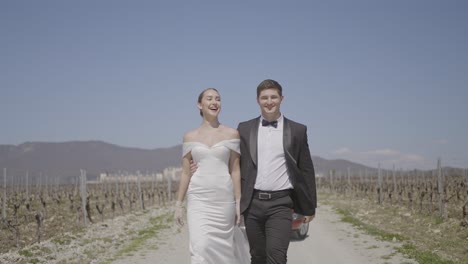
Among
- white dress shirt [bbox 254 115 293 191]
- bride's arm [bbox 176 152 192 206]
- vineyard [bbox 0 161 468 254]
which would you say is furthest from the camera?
vineyard [bbox 0 161 468 254]

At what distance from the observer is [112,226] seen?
1494 cm

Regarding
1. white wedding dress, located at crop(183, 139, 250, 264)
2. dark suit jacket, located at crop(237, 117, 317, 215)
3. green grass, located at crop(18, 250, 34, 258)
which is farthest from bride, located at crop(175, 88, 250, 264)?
green grass, located at crop(18, 250, 34, 258)

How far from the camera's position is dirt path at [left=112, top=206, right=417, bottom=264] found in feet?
26.4

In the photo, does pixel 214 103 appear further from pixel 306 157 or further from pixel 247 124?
pixel 306 157

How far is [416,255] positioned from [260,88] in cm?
511

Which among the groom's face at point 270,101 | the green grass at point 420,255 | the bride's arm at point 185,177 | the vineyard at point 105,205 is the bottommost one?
the vineyard at point 105,205

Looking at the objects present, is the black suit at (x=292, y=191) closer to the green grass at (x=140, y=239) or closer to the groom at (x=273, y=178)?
the groom at (x=273, y=178)

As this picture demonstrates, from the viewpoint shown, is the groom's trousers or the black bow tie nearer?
the groom's trousers

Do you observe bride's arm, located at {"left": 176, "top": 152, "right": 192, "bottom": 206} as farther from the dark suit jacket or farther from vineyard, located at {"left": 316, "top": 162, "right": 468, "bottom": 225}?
vineyard, located at {"left": 316, "top": 162, "right": 468, "bottom": 225}

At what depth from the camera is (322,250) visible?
29.7ft

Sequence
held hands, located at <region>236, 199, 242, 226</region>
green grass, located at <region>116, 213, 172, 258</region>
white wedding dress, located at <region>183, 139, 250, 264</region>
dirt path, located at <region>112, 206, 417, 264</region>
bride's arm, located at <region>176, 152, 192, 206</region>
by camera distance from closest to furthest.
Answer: white wedding dress, located at <region>183, 139, 250, 264</region>, held hands, located at <region>236, 199, 242, 226</region>, bride's arm, located at <region>176, 152, 192, 206</region>, dirt path, located at <region>112, 206, 417, 264</region>, green grass, located at <region>116, 213, 172, 258</region>

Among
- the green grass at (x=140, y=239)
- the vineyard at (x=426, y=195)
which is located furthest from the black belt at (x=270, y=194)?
the vineyard at (x=426, y=195)

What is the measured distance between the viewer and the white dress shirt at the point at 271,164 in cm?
400

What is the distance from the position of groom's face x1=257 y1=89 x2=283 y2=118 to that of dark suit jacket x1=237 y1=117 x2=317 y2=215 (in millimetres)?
141
